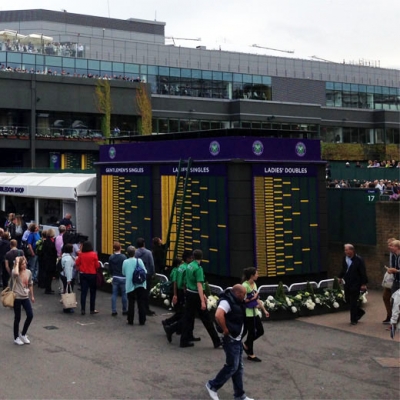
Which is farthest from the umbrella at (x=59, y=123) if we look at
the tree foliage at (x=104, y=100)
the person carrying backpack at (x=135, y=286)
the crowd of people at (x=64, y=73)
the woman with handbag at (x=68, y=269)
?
the person carrying backpack at (x=135, y=286)

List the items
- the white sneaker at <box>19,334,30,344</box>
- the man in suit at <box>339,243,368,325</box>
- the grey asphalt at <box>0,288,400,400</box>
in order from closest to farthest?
the grey asphalt at <box>0,288,400,400</box>, the white sneaker at <box>19,334,30,344</box>, the man in suit at <box>339,243,368,325</box>

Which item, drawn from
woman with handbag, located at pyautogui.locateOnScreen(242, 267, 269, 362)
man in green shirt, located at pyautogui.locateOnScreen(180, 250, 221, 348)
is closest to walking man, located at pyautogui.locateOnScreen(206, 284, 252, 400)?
woman with handbag, located at pyautogui.locateOnScreen(242, 267, 269, 362)

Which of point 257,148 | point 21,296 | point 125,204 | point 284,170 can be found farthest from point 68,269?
point 284,170

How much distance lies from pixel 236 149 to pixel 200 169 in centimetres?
137

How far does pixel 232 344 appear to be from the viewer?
8.47m

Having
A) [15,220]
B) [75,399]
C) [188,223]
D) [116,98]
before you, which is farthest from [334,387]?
[116,98]

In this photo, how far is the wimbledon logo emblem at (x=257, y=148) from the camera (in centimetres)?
1477

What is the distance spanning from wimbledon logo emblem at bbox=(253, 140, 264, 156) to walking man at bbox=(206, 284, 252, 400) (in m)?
6.60

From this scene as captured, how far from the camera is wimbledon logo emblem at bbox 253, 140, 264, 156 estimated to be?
1477cm

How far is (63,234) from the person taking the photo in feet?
57.1

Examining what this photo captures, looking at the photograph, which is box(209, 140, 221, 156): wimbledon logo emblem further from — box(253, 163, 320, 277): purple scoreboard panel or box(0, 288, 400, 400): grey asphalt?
box(0, 288, 400, 400): grey asphalt

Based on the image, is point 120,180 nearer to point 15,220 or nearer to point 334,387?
point 15,220

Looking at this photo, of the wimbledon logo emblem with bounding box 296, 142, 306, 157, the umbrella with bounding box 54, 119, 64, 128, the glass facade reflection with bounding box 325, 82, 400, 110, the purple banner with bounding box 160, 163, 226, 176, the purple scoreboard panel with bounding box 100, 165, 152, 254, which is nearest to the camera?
the purple banner with bounding box 160, 163, 226, 176

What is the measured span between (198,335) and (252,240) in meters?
3.06
